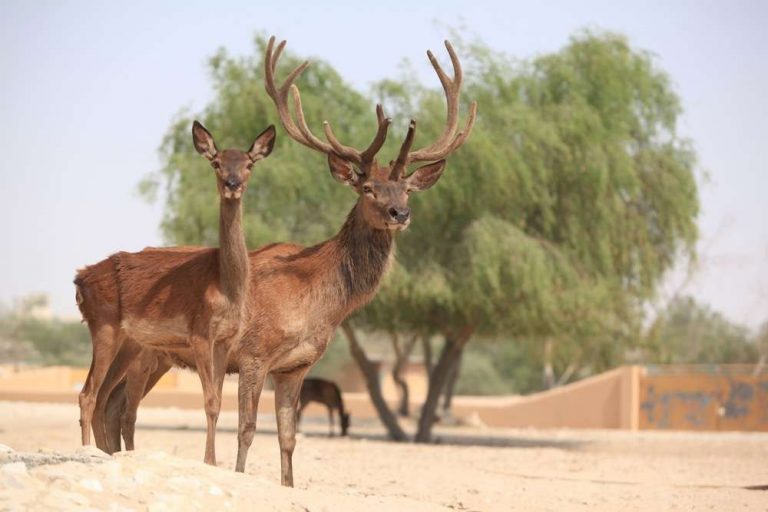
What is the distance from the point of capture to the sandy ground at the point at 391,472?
7.75 metres

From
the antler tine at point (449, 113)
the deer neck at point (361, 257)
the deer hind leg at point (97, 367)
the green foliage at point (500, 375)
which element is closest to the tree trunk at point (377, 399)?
the antler tine at point (449, 113)

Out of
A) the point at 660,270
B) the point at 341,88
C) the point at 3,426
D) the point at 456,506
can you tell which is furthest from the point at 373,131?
the point at 456,506

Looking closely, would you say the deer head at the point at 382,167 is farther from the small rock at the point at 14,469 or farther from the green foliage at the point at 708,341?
the green foliage at the point at 708,341

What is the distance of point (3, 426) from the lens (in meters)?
26.0

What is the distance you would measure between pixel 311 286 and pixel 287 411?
1.07 metres

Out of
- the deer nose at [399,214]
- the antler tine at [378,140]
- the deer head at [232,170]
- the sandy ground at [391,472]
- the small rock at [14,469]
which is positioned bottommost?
the sandy ground at [391,472]

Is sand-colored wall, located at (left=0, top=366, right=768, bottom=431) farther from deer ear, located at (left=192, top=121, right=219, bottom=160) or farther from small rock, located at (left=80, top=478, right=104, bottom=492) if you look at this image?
small rock, located at (left=80, top=478, right=104, bottom=492)

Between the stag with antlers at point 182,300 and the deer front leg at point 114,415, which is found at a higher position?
the stag with antlers at point 182,300

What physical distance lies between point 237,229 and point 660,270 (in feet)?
57.4

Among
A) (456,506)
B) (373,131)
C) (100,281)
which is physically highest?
(373,131)

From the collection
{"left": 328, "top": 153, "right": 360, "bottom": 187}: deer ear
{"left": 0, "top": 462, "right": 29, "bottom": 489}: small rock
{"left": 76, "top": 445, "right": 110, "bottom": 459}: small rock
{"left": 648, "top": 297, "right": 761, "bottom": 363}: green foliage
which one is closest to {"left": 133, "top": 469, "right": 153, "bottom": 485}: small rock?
{"left": 76, "top": 445, "right": 110, "bottom": 459}: small rock

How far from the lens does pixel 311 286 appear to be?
10.8 meters

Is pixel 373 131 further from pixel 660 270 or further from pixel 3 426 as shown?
pixel 3 426

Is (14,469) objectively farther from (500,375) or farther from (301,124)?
(500,375)
